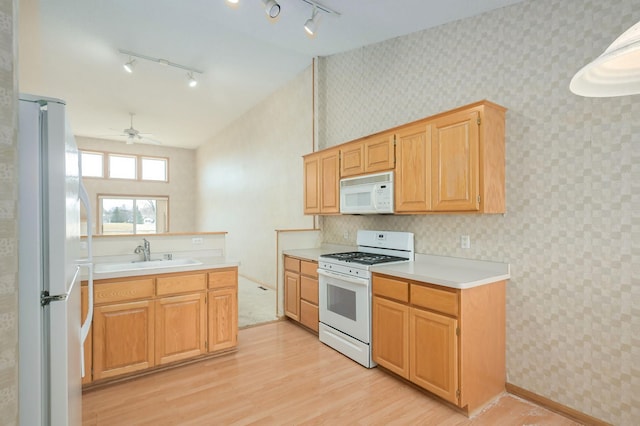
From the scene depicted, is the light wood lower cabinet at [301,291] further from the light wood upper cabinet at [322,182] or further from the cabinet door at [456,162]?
the cabinet door at [456,162]

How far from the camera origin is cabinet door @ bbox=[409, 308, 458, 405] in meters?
2.19

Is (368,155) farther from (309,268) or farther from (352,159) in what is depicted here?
(309,268)

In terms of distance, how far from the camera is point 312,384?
2.62 m

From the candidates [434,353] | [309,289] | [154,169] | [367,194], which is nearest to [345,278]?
[309,289]

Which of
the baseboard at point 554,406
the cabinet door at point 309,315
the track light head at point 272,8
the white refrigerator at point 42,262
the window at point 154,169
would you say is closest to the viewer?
the white refrigerator at point 42,262

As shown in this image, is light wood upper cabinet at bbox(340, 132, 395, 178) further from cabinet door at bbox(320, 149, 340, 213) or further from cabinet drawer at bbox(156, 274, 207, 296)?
cabinet drawer at bbox(156, 274, 207, 296)

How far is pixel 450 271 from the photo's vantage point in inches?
101

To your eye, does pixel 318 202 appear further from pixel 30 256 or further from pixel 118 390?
pixel 30 256

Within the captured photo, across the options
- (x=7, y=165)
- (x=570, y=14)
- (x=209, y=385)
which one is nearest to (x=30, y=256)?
(x=7, y=165)

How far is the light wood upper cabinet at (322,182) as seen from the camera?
379 cm

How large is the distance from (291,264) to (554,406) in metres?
2.83

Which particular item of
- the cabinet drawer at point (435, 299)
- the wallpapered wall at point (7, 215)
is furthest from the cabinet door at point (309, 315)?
the wallpapered wall at point (7, 215)

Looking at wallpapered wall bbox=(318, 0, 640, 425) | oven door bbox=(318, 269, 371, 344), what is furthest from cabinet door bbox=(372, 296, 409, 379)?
wallpapered wall bbox=(318, 0, 640, 425)

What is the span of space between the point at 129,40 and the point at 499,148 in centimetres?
439
